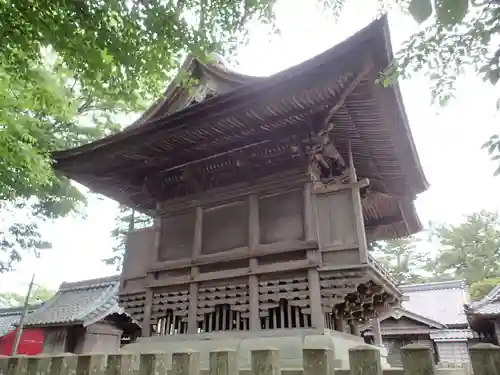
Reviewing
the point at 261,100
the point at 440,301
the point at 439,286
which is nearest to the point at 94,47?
the point at 261,100

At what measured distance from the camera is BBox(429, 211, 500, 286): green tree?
32625mm

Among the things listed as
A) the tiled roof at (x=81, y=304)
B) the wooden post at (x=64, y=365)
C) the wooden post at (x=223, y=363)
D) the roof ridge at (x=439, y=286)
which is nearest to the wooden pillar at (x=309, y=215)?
the wooden post at (x=223, y=363)

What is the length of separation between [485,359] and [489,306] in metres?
13.5

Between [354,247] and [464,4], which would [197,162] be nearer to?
[354,247]

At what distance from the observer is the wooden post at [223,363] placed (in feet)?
11.1

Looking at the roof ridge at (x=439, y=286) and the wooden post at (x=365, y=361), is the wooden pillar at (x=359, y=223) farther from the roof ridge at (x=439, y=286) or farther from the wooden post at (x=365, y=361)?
the roof ridge at (x=439, y=286)

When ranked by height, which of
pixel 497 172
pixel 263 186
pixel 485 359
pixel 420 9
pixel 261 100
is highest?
pixel 261 100

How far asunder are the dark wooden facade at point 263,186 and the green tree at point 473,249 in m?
30.1

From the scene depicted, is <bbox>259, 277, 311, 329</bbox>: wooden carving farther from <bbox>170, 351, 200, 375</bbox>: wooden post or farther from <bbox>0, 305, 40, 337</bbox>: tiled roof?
<bbox>0, 305, 40, 337</bbox>: tiled roof

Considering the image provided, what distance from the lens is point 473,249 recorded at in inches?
1326

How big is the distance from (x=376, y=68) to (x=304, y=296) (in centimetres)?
337

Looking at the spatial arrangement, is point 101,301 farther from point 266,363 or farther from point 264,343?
point 266,363

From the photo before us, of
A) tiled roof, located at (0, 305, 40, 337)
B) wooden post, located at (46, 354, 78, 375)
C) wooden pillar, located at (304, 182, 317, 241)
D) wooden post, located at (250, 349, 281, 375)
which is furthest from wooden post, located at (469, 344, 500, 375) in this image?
tiled roof, located at (0, 305, 40, 337)

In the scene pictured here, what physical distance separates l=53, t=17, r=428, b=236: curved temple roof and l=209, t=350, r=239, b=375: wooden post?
3694 mm
